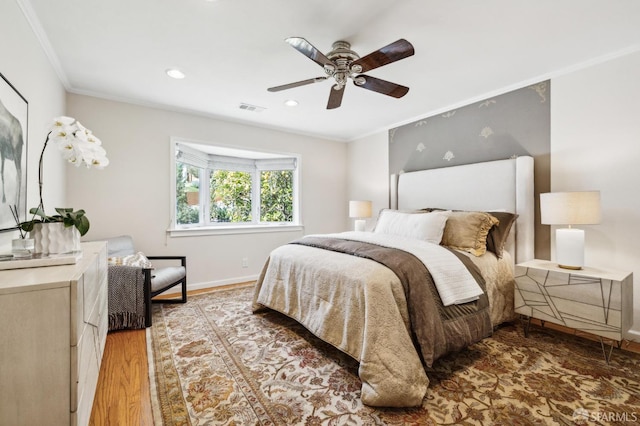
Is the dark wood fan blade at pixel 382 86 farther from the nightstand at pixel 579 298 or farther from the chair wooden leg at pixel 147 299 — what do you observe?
the chair wooden leg at pixel 147 299

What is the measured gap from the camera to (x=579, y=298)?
2.04m

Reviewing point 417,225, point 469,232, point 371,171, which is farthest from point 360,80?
point 371,171

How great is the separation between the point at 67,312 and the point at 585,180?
3666 millimetres

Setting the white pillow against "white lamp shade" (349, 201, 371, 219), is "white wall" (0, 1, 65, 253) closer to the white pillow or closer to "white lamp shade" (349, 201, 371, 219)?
the white pillow

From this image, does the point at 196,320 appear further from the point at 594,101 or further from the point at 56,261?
the point at 594,101

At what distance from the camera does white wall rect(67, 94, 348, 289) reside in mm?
3090

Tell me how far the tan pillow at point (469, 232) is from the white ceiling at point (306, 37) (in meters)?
1.39

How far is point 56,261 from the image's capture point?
1263 mm

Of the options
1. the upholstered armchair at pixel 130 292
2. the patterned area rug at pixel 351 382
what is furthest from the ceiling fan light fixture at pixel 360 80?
the upholstered armchair at pixel 130 292

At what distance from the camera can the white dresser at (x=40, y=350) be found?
940 millimetres

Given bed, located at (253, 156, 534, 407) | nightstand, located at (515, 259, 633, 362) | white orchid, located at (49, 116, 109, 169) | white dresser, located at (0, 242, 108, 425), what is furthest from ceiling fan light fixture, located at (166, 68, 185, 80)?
nightstand, located at (515, 259, 633, 362)

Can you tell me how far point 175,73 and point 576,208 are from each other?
3.60 m

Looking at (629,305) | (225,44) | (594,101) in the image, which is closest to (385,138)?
(594,101)

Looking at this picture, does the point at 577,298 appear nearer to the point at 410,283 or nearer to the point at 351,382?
the point at 410,283
